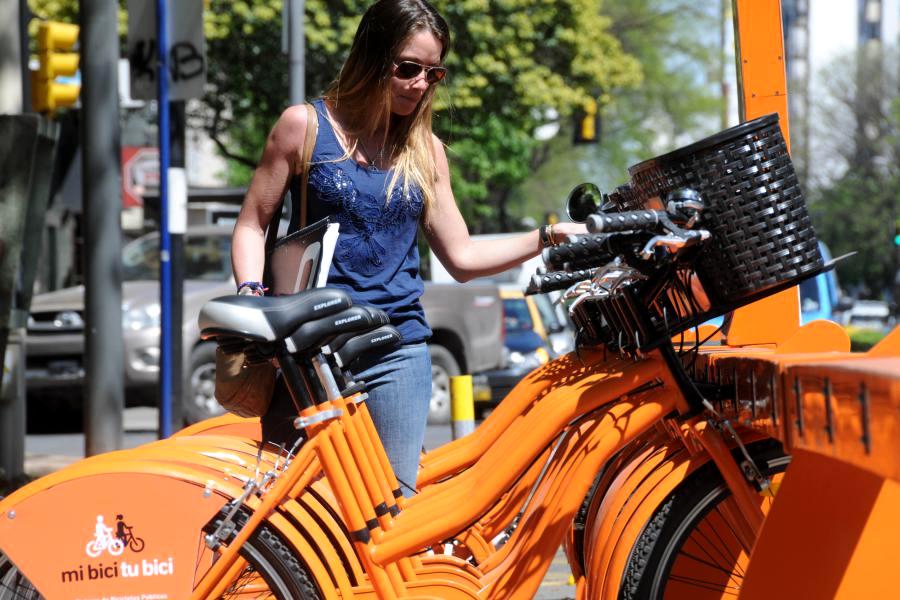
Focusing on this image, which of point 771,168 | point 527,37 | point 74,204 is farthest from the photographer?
point 74,204

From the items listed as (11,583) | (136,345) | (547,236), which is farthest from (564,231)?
(136,345)

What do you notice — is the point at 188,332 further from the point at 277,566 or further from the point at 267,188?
the point at 277,566

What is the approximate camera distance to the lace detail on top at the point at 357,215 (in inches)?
135

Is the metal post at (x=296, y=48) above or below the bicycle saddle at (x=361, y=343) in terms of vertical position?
above

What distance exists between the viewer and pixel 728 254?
2988 millimetres

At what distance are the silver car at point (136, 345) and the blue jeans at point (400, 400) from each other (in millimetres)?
8567

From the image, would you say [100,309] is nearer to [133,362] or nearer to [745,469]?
[133,362]

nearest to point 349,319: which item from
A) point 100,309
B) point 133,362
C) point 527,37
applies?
point 100,309

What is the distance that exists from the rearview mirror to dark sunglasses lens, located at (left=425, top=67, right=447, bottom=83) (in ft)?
1.50

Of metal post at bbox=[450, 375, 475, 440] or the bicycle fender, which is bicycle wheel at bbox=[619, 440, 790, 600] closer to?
the bicycle fender

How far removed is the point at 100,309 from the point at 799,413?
6373 mm

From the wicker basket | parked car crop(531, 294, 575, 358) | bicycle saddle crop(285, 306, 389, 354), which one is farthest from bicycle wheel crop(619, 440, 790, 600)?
parked car crop(531, 294, 575, 358)

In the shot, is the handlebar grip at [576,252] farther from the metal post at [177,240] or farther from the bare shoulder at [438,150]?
the metal post at [177,240]

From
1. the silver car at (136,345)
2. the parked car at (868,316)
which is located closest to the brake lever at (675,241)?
the silver car at (136,345)
